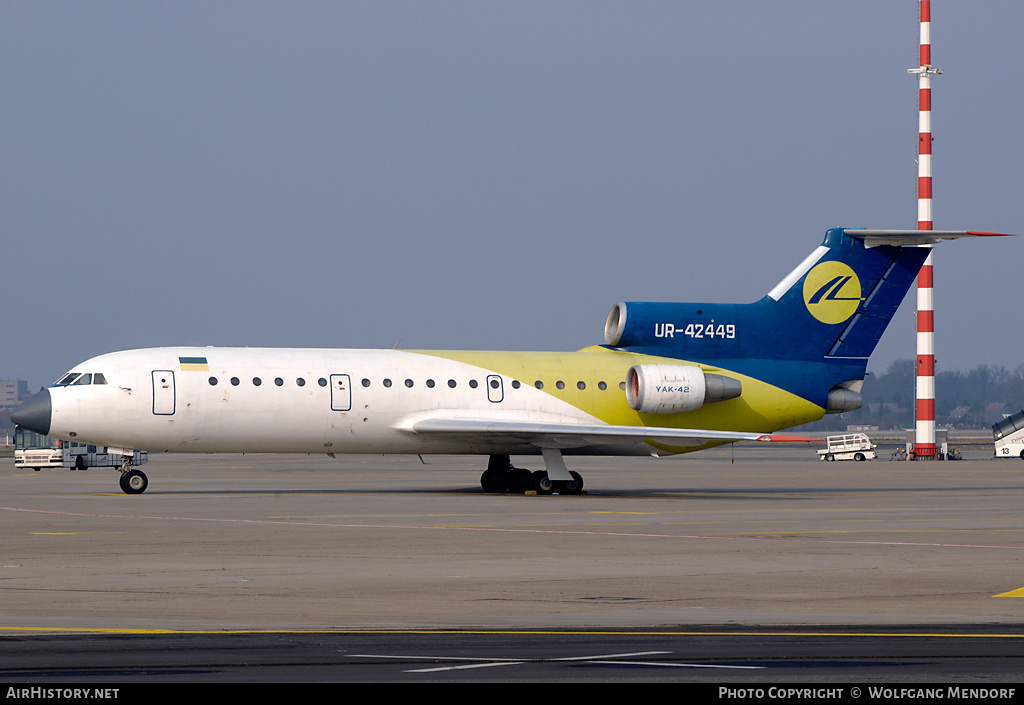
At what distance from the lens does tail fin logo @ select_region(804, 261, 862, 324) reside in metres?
36.8

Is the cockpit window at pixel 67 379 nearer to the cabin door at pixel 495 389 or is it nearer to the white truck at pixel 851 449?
the cabin door at pixel 495 389

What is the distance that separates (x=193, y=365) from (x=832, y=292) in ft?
57.9

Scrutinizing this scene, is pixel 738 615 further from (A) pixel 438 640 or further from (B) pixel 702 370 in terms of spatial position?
(B) pixel 702 370

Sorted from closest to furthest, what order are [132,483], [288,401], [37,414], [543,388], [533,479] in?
[37,414]
[132,483]
[288,401]
[543,388]
[533,479]

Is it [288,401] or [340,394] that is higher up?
[340,394]

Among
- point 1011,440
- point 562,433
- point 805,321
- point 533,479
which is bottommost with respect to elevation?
point 1011,440

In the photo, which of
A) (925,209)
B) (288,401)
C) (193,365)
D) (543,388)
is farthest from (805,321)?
(925,209)

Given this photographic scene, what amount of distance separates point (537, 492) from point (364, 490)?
5.37m

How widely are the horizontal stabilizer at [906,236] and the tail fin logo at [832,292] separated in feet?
3.12

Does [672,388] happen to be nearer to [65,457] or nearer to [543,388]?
[543,388]

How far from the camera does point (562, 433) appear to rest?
32.3 metres

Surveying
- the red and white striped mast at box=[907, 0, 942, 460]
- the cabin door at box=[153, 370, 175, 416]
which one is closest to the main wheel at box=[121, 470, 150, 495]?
the cabin door at box=[153, 370, 175, 416]

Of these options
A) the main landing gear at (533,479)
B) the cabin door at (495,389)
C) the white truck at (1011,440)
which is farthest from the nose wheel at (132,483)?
the white truck at (1011,440)
